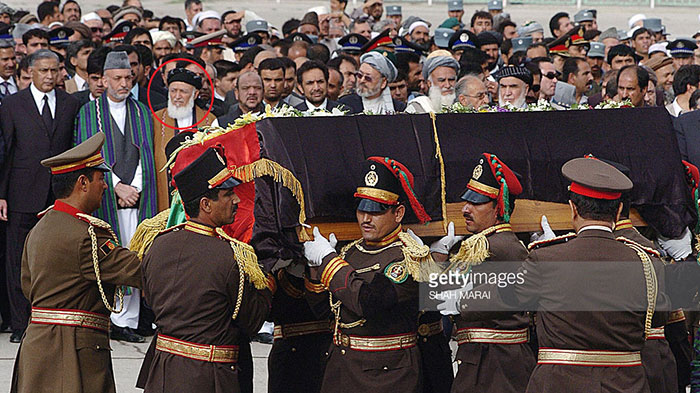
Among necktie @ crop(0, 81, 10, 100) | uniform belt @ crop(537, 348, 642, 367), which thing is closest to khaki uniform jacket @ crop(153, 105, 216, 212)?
necktie @ crop(0, 81, 10, 100)

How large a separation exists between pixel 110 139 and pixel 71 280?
268 cm

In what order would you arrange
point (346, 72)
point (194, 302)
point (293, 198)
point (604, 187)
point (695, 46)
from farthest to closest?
1. point (695, 46)
2. point (346, 72)
3. point (293, 198)
4. point (194, 302)
5. point (604, 187)

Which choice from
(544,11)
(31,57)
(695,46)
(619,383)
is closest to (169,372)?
(619,383)

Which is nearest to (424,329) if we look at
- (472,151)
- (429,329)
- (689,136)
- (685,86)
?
(429,329)

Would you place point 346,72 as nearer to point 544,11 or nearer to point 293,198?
point 293,198

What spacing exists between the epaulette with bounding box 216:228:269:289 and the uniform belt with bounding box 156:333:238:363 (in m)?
0.32

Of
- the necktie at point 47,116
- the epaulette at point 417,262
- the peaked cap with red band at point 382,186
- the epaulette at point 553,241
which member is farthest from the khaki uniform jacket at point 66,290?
the necktie at point 47,116

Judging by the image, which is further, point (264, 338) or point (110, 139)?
point (264, 338)

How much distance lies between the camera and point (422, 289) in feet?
15.2

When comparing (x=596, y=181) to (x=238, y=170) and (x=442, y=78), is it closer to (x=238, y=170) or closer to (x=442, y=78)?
(x=238, y=170)

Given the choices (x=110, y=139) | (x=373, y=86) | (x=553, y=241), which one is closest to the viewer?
(x=553, y=241)

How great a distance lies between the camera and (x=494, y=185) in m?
4.73

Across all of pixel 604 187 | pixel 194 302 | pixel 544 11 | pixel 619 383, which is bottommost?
pixel 544 11

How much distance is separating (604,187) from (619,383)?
2.58 feet
